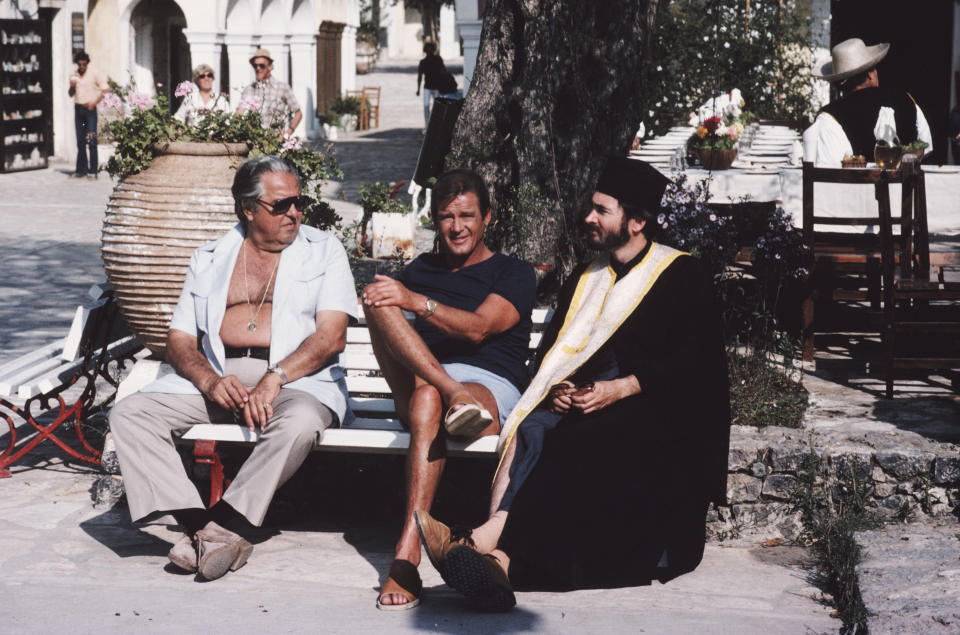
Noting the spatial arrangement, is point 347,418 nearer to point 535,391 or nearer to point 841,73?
point 535,391

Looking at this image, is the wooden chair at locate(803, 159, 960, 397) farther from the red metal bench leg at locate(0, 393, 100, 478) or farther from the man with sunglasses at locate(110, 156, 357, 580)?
the red metal bench leg at locate(0, 393, 100, 478)

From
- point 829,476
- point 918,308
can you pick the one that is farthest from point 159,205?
point 918,308

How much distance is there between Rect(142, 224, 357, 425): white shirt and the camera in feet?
15.7

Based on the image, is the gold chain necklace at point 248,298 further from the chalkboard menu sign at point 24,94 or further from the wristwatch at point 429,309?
the chalkboard menu sign at point 24,94

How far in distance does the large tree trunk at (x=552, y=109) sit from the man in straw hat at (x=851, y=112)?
169 cm

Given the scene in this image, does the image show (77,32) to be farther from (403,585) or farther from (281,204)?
(403,585)

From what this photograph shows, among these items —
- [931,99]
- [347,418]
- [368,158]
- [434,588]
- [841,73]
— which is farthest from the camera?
[368,158]

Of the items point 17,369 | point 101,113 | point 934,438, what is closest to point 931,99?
point 934,438

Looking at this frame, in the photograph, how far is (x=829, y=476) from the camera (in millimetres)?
4816

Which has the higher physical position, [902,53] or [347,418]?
[902,53]

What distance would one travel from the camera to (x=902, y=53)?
16.3 meters

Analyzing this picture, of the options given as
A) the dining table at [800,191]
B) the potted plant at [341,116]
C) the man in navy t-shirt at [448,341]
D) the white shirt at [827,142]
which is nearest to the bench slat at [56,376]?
the man in navy t-shirt at [448,341]

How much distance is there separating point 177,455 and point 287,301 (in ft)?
2.29

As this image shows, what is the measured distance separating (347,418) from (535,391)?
0.78 metres
